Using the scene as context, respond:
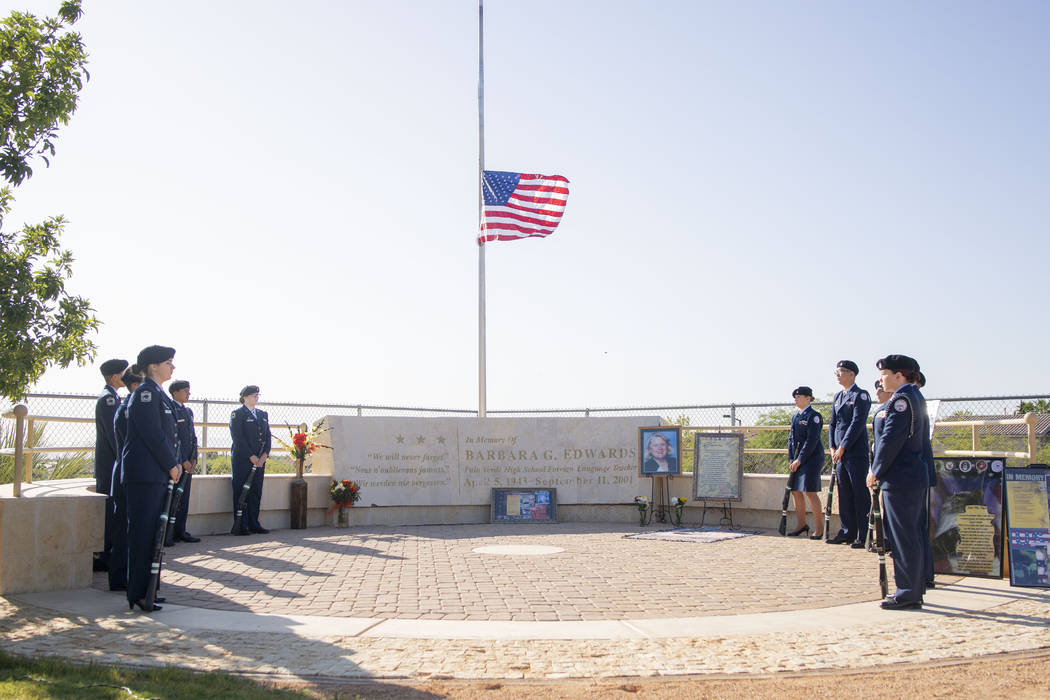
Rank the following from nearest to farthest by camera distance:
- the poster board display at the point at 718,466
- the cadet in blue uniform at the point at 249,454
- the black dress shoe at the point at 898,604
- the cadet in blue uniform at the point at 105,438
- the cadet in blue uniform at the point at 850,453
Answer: the black dress shoe at the point at 898,604, the cadet in blue uniform at the point at 105,438, the cadet in blue uniform at the point at 850,453, the cadet in blue uniform at the point at 249,454, the poster board display at the point at 718,466

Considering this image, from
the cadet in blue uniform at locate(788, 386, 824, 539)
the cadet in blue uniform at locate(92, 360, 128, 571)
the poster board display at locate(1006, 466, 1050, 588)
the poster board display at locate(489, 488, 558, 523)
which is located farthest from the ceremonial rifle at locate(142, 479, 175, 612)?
the cadet in blue uniform at locate(788, 386, 824, 539)

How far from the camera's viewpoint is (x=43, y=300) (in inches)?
290

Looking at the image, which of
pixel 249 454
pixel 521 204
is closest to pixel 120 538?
pixel 249 454

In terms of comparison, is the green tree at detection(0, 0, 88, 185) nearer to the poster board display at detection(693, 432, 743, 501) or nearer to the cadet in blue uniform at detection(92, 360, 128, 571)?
the cadet in blue uniform at detection(92, 360, 128, 571)

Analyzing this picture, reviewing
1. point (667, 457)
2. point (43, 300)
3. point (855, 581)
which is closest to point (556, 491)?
point (667, 457)

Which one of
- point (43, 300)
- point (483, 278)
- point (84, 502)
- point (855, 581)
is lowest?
point (855, 581)

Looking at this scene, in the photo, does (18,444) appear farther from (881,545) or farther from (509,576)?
(881,545)

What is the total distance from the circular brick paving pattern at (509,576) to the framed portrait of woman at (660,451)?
2342 mm

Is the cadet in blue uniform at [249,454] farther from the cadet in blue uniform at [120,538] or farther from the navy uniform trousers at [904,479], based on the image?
the navy uniform trousers at [904,479]

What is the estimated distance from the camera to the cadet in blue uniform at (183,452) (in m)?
11.0

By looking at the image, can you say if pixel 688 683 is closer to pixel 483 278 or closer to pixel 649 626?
pixel 649 626

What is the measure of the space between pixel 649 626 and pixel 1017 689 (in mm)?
2314

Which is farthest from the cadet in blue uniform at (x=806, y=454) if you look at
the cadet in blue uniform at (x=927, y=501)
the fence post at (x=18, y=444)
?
the fence post at (x=18, y=444)

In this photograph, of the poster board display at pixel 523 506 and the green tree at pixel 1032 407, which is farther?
the poster board display at pixel 523 506
